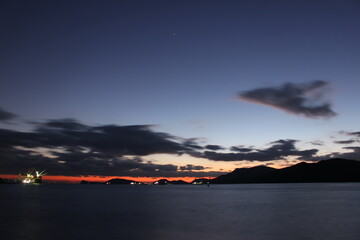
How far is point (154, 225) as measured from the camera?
41.0 metres

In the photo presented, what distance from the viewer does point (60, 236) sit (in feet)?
108

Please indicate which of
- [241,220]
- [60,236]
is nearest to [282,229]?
[241,220]

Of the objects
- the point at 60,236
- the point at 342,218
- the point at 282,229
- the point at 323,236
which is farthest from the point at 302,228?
the point at 60,236

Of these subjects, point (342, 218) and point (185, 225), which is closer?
point (185, 225)

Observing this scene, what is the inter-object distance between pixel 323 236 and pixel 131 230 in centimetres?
2009

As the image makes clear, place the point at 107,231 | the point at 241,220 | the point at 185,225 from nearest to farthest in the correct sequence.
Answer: the point at 107,231 < the point at 185,225 < the point at 241,220

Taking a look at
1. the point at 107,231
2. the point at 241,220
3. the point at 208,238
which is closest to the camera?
the point at 208,238

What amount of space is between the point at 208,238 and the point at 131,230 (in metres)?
9.44

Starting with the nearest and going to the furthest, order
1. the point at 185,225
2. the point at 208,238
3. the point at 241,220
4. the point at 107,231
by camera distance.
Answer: the point at 208,238 → the point at 107,231 → the point at 185,225 → the point at 241,220

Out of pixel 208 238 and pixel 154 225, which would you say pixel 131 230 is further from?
pixel 208 238

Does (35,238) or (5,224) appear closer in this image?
(35,238)

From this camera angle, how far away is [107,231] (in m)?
36.1

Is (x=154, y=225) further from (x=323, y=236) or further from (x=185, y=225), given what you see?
(x=323, y=236)

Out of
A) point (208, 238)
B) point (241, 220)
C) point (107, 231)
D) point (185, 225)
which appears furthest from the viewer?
point (241, 220)
